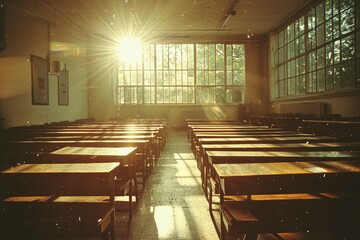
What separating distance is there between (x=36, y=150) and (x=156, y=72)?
10300mm

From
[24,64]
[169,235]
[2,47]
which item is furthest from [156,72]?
[169,235]

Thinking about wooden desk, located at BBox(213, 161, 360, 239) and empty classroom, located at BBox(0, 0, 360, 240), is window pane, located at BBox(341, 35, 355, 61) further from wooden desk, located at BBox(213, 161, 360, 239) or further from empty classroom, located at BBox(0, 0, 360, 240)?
wooden desk, located at BBox(213, 161, 360, 239)

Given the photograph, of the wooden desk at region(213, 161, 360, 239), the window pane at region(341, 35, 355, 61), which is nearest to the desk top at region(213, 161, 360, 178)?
the wooden desk at region(213, 161, 360, 239)

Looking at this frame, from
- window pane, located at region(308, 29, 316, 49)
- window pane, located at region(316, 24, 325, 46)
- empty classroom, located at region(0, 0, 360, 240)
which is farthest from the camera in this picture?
window pane, located at region(308, 29, 316, 49)

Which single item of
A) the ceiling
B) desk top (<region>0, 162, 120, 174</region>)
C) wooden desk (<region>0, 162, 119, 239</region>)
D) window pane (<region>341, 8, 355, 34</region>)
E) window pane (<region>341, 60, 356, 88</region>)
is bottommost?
wooden desk (<region>0, 162, 119, 239</region>)

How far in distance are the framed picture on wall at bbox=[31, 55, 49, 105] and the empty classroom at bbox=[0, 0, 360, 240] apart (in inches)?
2.2

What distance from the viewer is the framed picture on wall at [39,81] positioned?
25.5 feet

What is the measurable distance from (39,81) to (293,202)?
813 centimetres

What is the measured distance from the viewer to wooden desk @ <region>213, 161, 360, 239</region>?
1.40 metres

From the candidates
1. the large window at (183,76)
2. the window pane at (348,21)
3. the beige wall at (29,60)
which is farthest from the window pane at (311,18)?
the beige wall at (29,60)

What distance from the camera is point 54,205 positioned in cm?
179

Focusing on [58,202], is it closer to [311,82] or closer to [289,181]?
[289,181]

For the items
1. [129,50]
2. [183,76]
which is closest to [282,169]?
[183,76]

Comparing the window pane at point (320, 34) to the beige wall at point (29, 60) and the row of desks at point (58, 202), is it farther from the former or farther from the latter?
the row of desks at point (58, 202)
